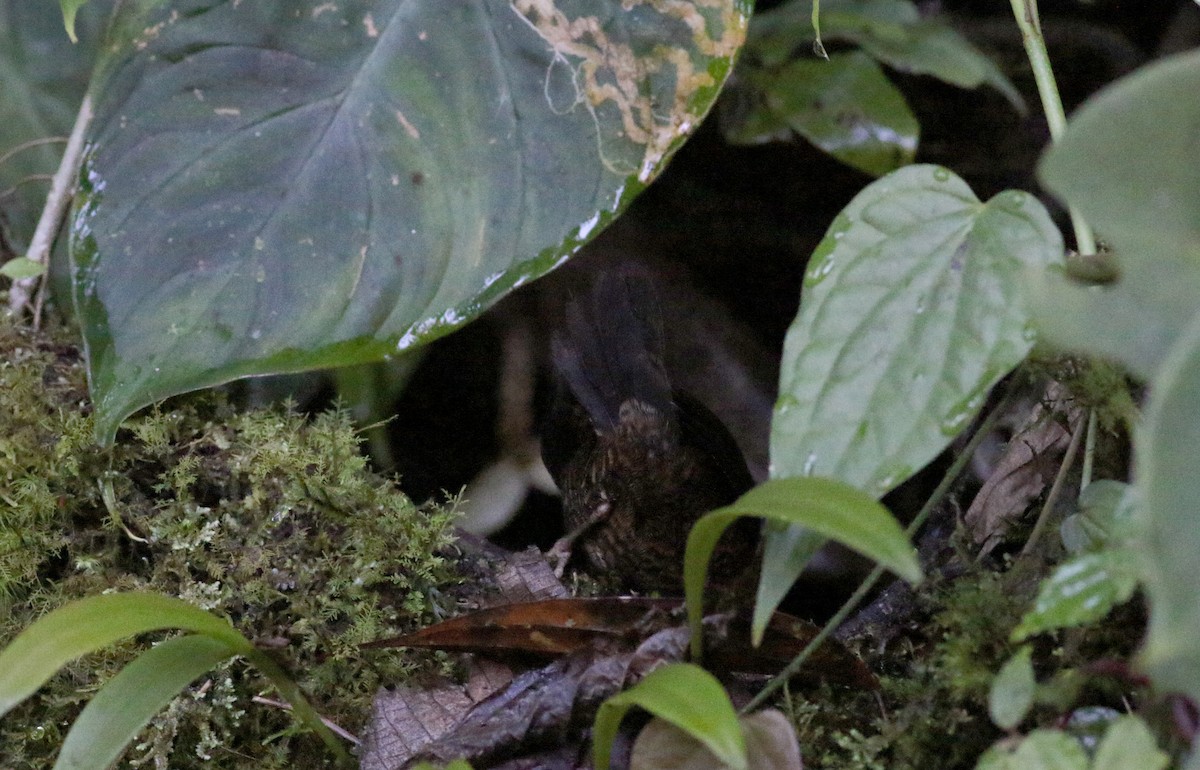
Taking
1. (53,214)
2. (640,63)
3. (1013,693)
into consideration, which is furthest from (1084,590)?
(53,214)

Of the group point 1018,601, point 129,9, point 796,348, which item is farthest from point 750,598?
point 129,9

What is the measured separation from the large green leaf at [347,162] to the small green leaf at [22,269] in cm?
28

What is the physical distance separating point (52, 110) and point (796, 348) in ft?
4.83

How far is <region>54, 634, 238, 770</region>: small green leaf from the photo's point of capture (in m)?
0.75

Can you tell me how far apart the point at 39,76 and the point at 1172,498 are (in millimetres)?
1814

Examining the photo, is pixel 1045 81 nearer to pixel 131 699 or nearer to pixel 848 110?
pixel 848 110

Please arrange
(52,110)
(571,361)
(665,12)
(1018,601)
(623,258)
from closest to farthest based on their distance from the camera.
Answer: (1018,601) → (665,12) → (571,361) → (52,110) → (623,258)

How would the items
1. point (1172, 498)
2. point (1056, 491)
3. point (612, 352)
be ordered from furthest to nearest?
point (612, 352)
point (1056, 491)
point (1172, 498)

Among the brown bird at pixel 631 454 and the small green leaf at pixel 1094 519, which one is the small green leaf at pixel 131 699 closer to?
the brown bird at pixel 631 454

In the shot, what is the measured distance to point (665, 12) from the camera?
111 cm

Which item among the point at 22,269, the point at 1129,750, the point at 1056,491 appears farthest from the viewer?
the point at 22,269

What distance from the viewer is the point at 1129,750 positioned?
0.56m

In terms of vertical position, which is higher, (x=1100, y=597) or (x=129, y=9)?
(x=129, y=9)

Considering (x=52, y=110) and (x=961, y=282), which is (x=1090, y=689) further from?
(x=52, y=110)
